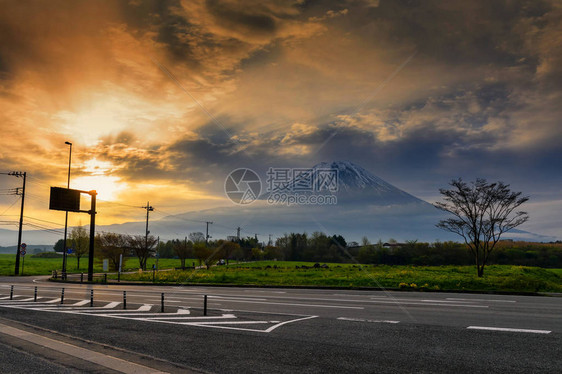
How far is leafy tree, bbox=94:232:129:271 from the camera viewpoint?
221 feet

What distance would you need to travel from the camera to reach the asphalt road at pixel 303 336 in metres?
9.09

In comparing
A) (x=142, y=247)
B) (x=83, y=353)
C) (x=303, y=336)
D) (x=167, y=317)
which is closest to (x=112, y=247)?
(x=142, y=247)

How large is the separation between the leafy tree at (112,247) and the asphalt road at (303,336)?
163 ft

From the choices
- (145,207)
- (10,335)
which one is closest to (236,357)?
(10,335)

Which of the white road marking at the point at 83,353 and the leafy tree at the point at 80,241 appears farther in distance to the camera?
the leafy tree at the point at 80,241

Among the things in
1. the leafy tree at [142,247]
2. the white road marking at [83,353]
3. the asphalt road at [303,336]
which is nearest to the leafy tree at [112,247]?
the leafy tree at [142,247]

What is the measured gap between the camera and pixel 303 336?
1215 cm

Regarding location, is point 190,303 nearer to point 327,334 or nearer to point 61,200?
point 327,334

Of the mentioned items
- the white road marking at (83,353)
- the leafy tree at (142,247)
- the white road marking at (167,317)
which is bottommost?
the white road marking at (167,317)

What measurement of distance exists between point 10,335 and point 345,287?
73.4 feet

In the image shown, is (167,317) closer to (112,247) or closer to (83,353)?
(83,353)

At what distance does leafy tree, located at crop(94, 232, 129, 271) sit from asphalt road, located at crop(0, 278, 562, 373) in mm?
49829

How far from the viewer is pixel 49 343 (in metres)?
11.4

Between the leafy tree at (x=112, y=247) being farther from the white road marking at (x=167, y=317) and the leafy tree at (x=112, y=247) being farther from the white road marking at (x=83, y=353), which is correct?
the white road marking at (x=83, y=353)
